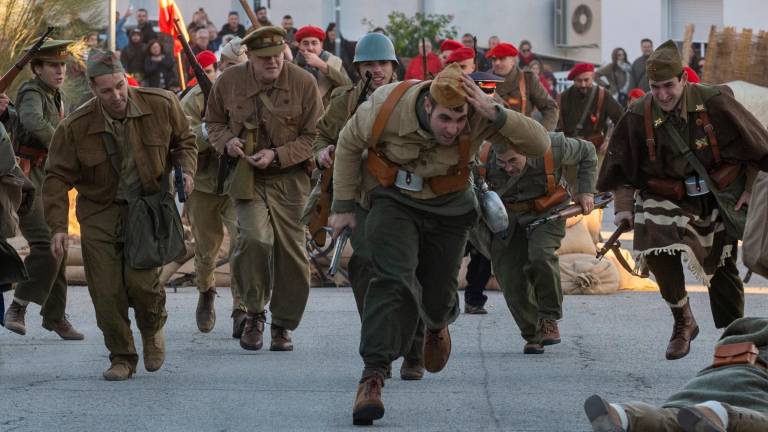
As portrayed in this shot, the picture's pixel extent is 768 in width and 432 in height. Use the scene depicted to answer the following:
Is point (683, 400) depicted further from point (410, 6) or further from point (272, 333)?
point (410, 6)

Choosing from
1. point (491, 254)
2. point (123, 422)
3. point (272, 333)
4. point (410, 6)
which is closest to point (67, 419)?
point (123, 422)

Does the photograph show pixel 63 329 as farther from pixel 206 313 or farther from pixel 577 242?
pixel 577 242

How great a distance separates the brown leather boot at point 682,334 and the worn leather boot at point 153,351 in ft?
8.70

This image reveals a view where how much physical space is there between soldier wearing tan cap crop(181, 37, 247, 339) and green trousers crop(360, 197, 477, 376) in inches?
121

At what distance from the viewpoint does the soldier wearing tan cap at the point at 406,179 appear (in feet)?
25.1

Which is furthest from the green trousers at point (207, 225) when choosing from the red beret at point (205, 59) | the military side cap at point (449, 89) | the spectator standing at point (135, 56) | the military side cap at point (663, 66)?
the spectator standing at point (135, 56)

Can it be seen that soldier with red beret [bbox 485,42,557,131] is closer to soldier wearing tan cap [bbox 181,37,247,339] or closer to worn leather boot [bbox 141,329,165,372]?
soldier wearing tan cap [bbox 181,37,247,339]

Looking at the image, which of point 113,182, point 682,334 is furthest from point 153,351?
point 682,334

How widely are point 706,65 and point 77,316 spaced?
38.7 ft

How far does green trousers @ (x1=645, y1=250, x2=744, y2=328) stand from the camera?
9.38 metres

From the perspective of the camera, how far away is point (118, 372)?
356 inches

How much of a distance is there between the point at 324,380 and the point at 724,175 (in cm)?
228

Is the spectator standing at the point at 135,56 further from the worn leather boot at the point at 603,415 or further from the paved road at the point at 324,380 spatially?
the worn leather boot at the point at 603,415

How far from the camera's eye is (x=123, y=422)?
303 inches
